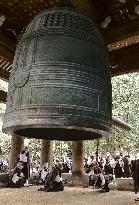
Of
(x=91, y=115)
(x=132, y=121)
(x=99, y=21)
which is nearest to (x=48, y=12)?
(x=91, y=115)

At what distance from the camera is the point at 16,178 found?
11.0 meters

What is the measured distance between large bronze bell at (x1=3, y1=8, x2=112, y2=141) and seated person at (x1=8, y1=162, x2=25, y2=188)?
25.1 feet

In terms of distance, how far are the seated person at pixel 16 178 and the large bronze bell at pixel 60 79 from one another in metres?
7.65

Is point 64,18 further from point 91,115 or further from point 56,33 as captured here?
point 91,115

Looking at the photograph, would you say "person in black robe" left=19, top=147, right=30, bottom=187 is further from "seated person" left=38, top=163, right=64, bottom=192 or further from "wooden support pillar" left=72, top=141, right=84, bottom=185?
"wooden support pillar" left=72, top=141, right=84, bottom=185

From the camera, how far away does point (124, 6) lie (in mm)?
5176

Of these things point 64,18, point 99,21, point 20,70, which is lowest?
point 20,70

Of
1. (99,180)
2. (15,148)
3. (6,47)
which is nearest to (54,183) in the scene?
(99,180)

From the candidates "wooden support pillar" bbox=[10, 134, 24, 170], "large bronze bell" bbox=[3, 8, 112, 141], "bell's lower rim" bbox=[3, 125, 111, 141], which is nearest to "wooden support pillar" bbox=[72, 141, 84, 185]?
A: "wooden support pillar" bbox=[10, 134, 24, 170]

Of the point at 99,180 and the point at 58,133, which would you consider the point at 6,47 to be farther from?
the point at 99,180

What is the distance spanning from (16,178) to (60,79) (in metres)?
8.58

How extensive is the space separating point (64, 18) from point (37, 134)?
1.24m

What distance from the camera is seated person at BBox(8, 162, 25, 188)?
1088 cm

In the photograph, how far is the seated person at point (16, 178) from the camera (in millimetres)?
10883
